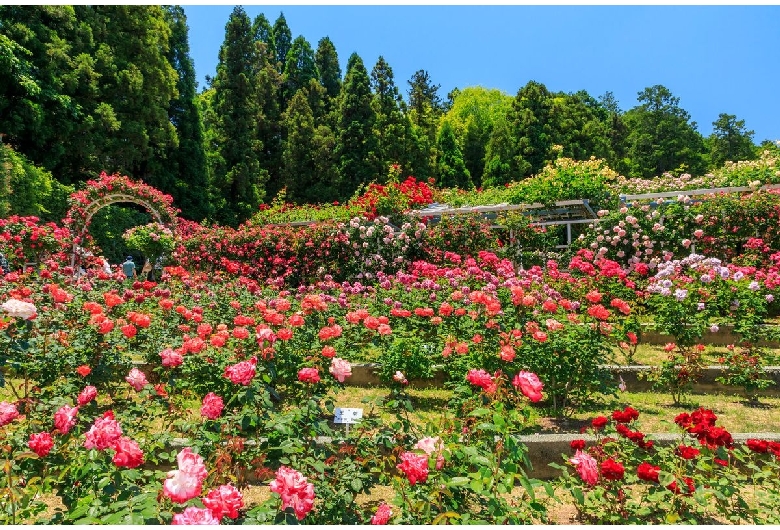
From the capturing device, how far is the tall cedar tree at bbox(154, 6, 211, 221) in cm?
1944

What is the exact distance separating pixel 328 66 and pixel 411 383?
84.0 feet

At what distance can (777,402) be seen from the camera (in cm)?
387

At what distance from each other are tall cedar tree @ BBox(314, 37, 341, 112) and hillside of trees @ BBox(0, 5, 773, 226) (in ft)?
0.24

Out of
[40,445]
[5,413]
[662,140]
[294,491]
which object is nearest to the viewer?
[294,491]

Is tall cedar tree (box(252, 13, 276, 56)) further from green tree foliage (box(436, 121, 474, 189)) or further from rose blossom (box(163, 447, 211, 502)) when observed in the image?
rose blossom (box(163, 447, 211, 502))

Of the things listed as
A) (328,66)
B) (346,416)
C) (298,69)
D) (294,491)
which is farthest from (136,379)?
(328,66)

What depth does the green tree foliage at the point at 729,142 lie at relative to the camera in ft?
124

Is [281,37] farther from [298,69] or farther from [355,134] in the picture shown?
[355,134]

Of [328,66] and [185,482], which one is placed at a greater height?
[328,66]

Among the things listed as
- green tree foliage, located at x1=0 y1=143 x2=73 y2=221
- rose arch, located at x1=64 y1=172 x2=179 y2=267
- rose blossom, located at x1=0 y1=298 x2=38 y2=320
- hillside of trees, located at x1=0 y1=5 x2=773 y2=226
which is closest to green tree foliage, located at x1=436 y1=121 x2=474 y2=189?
hillside of trees, located at x1=0 y1=5 x2=773 y2=226

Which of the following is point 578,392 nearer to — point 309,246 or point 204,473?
point 204,473

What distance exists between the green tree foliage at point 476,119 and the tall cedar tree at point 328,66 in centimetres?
633

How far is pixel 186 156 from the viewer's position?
19.8 m

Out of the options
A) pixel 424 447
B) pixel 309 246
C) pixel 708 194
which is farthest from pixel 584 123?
pixel 424 447
